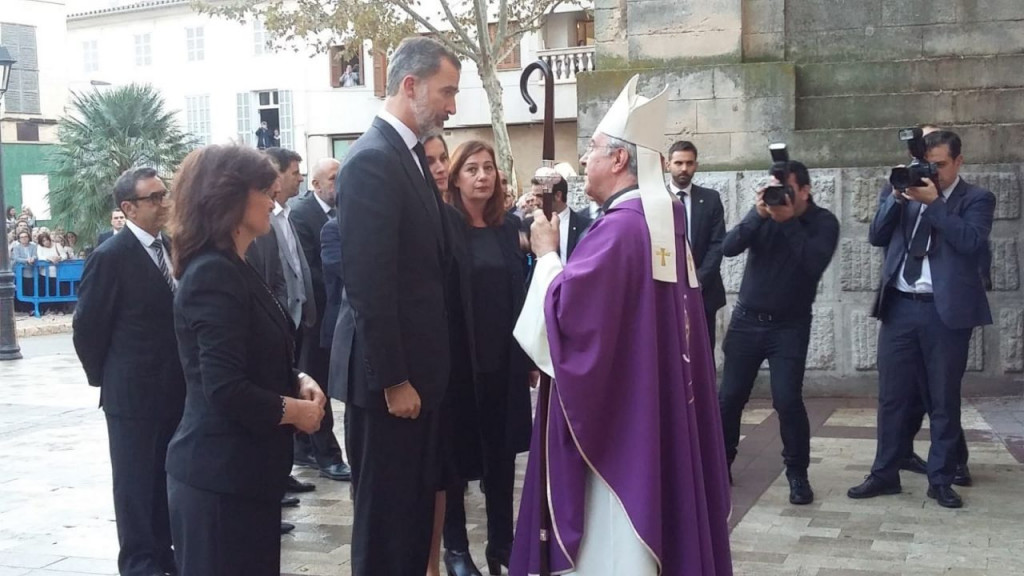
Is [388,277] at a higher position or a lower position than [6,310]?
higher

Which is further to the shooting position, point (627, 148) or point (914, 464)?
point (914, 464)

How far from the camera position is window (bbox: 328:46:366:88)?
37.2 metres

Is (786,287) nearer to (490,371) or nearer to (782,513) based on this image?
(782,513)

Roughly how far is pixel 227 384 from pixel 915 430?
194 inches

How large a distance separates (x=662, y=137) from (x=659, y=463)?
114 cm

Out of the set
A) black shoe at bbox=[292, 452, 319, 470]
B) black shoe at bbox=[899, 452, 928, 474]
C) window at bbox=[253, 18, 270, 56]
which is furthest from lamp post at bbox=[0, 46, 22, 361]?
window at bbox=[253, 18, 270, 56]

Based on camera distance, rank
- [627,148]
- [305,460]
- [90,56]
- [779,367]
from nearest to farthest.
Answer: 1. [627,148]
2. [779,367]
3. [305,460]
4. [90,56]

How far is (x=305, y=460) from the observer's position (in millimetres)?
7941

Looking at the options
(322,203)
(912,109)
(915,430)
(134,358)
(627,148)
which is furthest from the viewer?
(912,109)

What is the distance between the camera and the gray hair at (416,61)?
4.35m

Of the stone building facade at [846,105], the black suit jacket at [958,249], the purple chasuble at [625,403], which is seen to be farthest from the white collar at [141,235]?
the stone building facade at [846,105]

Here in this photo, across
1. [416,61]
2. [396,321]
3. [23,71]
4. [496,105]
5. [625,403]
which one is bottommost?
[625,403]

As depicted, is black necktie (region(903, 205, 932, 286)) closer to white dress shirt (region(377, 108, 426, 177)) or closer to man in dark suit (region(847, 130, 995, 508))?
man in dark suit (region(847, 130, 995, 508))

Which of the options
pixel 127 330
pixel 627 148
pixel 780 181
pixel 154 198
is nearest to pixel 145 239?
pixel 154 198
